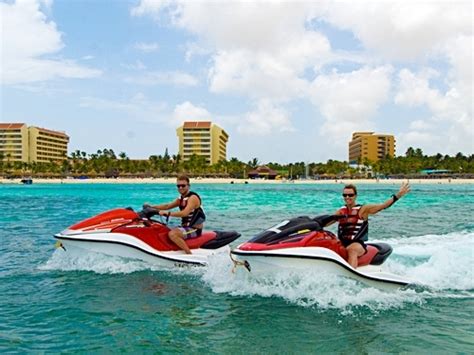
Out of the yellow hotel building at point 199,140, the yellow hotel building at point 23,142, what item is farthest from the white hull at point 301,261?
the yellow hotel building at point 23,142

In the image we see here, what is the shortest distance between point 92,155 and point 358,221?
14268cm

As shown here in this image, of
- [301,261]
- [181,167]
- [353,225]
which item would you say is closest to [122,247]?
Answer: [301,261]

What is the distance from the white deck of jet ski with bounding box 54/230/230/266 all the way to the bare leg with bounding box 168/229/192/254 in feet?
0.61

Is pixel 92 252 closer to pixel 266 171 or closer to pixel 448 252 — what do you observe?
pixel 448 252

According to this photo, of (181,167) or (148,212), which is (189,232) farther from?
(181,167)

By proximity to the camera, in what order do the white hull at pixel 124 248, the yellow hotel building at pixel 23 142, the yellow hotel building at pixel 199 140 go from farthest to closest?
the yellow hotel building at pixel 199 140 → the yellow hotel building at pixel 23 142 → the white hull at pixel 124 248

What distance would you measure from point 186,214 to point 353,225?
2.90m

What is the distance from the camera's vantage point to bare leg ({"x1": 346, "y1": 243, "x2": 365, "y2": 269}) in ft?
23.6

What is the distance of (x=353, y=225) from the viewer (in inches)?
294

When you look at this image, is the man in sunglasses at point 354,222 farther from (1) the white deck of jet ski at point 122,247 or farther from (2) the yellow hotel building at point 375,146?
(2) the yellow hotel building at point 375,146

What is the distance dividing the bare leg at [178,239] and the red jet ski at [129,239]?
110 millimetres

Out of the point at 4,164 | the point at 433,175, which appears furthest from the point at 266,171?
the point at 4,164

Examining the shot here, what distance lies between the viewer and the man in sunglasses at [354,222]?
7305 mm

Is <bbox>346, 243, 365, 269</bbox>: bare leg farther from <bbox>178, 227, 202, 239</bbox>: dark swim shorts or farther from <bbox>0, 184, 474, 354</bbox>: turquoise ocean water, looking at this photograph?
<bbox>178, 227, 202, 239</bbox>: dark swim shorts
